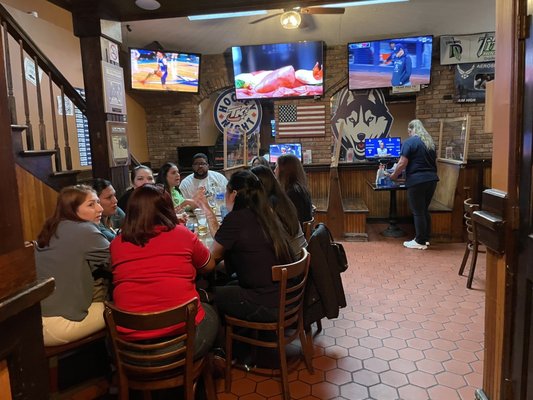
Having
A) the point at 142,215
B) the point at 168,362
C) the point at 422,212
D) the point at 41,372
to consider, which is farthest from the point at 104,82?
the point at 422,212

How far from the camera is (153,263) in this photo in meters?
1.74

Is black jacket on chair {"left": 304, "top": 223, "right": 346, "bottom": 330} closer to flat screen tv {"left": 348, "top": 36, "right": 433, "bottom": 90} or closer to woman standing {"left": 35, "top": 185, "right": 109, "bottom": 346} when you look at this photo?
woman standing {"left": 35, "top": 185, "right": 109, "bottom": 346}

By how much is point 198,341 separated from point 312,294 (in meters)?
0.85

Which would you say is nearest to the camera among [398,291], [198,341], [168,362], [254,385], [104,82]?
[168,362]

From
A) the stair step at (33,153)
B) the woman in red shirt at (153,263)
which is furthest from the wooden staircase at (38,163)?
the woman in red shirt at (153,263)

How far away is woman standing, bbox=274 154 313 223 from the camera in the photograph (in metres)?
3.29

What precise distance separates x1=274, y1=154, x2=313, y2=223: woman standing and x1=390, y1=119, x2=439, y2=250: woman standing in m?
2.33

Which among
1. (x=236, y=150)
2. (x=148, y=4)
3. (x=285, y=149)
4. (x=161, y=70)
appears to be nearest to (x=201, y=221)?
(x=148, y=4)

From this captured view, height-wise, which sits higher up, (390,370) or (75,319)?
(75,319)

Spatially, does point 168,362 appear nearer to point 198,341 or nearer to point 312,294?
point 198,341

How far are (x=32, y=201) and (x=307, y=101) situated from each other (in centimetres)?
485

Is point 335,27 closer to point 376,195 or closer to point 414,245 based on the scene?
point 376,195

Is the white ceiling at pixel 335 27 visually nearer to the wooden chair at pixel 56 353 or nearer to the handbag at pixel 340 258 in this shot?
the handbag at pixel 340 258

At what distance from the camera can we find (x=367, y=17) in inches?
237
